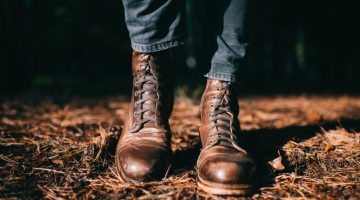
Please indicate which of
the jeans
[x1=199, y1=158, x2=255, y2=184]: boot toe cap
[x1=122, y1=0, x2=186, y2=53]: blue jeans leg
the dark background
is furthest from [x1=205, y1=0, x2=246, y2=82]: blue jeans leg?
the dark background

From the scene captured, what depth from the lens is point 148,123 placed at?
42.2 inches

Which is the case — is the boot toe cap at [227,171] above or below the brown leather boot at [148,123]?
below

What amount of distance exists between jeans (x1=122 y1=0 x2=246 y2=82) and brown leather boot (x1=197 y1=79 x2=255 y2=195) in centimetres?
8

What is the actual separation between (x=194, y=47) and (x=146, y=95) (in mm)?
3178

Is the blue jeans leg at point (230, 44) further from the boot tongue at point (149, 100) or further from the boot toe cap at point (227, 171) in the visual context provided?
the boot toe cap at point (227, 171)

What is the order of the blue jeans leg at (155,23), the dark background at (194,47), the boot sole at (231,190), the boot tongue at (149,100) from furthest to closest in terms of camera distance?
the dark background at (194,47), the boot tongue at (149,100), the blue jeans leg at (155,23), the boot sole at (231,190)

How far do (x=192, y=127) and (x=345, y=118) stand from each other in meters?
1.09

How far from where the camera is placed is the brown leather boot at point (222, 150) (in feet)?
2.85

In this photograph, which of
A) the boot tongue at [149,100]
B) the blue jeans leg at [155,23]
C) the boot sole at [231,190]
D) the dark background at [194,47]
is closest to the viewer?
the boot sole at [231,190]

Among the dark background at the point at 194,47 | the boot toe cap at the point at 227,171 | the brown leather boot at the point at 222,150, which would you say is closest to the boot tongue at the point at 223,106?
the brown leather boot at the point at 222,150

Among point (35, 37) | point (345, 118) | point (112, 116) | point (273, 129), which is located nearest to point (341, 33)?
point (345, 118)

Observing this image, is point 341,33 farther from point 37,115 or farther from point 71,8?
point 71,8

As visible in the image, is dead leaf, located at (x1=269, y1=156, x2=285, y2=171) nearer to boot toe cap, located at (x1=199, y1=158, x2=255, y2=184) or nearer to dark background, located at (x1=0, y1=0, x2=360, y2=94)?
boot toe cap, located at (x1=199, y1=158, x2=255, y2=184)

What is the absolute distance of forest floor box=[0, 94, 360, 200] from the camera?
88 centimetres
